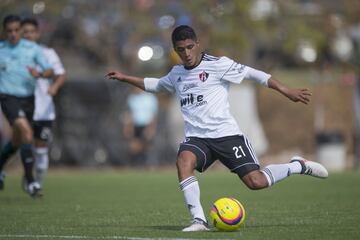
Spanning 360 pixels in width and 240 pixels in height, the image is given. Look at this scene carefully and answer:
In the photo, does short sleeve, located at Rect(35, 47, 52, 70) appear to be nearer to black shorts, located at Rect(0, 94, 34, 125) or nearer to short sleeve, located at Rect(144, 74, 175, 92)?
black shorts, located at Rect(0, 94, 34, 125)

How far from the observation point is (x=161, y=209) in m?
13.4

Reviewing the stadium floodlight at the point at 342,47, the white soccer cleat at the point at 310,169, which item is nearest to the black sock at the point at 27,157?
the white soccer cleat at the point at 310,169

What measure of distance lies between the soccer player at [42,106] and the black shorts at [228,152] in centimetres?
555

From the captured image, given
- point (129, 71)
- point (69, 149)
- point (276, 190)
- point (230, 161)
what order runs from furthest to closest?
point (129, 71) < point (69, 149) < point (276, 190) < point (230, 161)

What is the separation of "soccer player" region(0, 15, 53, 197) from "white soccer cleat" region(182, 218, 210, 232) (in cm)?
547

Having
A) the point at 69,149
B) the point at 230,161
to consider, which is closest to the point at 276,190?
the point at 230,161

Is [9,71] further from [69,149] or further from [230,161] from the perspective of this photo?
[69,149]

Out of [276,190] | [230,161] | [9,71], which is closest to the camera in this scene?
[230,161]

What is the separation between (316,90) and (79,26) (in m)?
8.10

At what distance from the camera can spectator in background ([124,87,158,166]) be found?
2738 centimetres

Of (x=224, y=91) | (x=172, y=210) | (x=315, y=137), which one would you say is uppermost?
(x=224, y=91)

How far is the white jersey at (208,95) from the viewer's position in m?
10.8

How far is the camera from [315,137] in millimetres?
28875

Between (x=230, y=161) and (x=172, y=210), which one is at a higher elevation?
(x=230, y=161)
